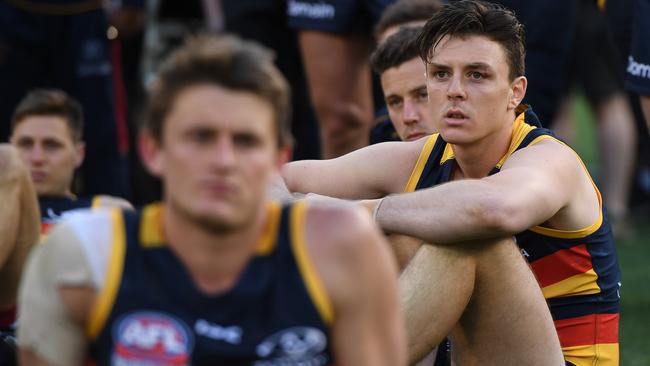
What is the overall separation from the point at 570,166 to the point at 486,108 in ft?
1.31

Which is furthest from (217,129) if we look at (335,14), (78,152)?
(335,14)

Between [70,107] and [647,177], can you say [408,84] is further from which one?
[647,177]

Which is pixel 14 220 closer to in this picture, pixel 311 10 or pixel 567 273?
pixel 567 273

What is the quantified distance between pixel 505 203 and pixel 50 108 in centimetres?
309

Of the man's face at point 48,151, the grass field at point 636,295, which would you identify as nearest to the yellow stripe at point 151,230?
the man's face at point 48,151

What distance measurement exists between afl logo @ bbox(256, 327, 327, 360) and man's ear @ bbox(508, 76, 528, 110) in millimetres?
1892

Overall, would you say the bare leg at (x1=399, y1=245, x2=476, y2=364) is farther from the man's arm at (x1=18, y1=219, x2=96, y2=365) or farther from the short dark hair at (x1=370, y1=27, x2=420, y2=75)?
the short dark hair at (x1=370, y1=27, x2=420, y2=75)

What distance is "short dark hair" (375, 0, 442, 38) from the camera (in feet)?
19.4

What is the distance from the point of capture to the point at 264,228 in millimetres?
2969

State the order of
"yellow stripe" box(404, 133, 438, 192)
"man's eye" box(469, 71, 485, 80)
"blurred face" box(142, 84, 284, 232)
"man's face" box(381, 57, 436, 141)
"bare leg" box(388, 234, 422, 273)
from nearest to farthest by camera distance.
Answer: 1. "blurred face" box(142, 84, 284, 232)
2. "bare leg" box(388, 234, 422, 273)
3. "man's eye" box(469, 71, 485, 80)
4. "yellow stripe" box(404, 133, 438, 192)
5. "man's face" box(381, 57, 436, 141)

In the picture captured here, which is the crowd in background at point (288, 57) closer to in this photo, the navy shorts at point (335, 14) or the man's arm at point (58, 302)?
the navy shorts at point (335, 14)

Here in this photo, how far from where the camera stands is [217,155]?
2.79 meters

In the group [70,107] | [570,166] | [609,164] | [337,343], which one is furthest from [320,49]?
[337,343]

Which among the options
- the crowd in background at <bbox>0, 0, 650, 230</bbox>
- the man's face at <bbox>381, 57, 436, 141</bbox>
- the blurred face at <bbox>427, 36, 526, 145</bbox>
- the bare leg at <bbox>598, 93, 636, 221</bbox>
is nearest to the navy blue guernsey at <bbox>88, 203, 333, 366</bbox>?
the blurred face at <bbox>427, 36, 526, 145</bbox>
